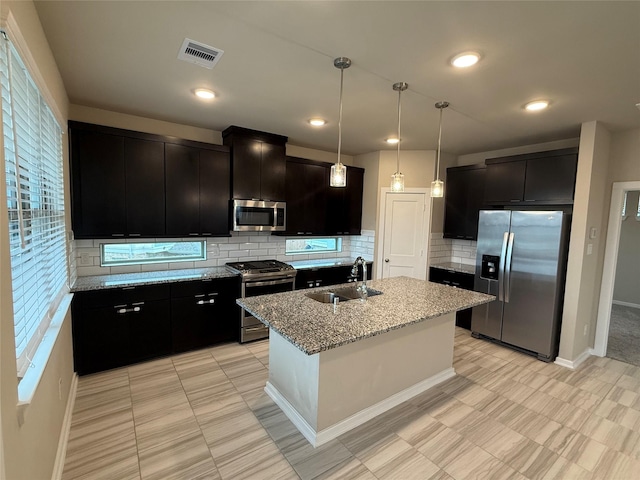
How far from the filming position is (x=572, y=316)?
3281 mm

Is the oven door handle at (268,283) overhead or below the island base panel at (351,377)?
overhead

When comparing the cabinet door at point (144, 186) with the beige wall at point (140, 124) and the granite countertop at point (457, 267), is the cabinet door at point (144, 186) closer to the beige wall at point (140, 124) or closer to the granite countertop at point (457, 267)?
the beige wall at point (140, 124)

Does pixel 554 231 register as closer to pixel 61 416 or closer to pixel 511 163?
pixel 511 163

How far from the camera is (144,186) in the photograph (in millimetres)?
3168

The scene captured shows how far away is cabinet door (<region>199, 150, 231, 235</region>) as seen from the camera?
11.6 ft

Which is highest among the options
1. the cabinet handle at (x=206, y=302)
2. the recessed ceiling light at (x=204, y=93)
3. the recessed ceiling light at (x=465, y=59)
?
the recessed ceiling light at (x=204, y=93)

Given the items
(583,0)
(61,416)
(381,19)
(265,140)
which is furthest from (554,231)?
(61,416)

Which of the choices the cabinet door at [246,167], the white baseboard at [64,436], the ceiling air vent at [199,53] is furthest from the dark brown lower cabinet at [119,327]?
the ceiling air vent at [199,53]

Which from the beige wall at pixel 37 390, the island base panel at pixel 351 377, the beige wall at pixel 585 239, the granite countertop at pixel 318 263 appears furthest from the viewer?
the granite countertop at pixel 318 263

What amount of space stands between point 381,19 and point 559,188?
305 centimetres

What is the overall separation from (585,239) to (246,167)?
3.84 meters

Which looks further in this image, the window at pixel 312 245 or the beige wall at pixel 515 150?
the window at pixel 312 245

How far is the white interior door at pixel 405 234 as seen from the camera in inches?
181

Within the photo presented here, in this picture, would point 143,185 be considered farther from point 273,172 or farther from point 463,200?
point 463,200
